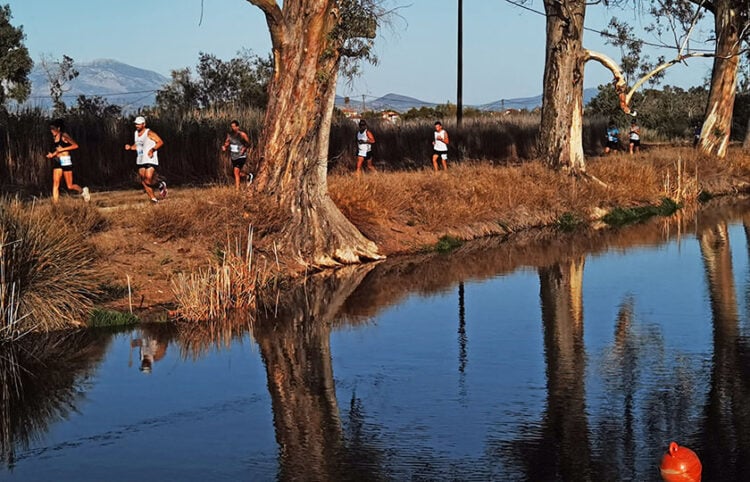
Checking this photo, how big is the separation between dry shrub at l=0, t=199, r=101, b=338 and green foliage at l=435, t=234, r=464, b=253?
335 inches

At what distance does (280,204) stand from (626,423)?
10.6 m

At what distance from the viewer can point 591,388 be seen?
1091 centimetres

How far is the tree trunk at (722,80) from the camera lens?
1601 inches

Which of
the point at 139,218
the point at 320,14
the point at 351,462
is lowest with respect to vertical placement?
the point at 351,462

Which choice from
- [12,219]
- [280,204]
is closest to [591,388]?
[12,219]

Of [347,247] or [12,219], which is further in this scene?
[347,247]

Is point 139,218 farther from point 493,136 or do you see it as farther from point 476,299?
point 493,136

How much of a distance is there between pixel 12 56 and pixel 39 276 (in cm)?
4960

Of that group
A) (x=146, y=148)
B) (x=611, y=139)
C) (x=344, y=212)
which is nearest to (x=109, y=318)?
(x=344, y=212)

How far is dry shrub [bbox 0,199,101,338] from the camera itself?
44.4ft

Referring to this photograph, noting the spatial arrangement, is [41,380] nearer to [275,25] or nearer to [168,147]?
[275,25]

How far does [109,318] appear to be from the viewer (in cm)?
1475

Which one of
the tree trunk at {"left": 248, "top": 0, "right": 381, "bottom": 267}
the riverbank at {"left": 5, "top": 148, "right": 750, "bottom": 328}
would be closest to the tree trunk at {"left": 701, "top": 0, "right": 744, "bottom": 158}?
the riverbank at {"left": 5, "top": 148, "right": 750, "bottom": 328}

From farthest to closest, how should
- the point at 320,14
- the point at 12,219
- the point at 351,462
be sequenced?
the point at 320,14 < the point at 12,219 < the point at 351,462
